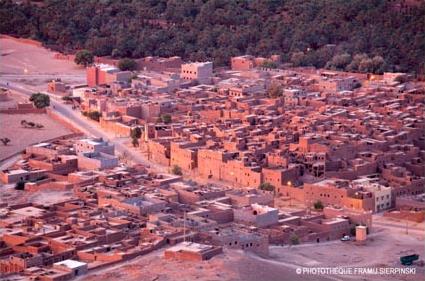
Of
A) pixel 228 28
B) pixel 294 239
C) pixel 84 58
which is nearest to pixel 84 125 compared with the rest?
pixel 84 58

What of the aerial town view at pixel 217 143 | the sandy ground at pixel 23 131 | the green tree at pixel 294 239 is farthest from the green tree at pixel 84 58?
the green tree at pixel 294 239

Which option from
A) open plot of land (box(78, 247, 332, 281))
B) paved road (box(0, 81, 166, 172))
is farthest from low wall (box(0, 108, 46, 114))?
open plot of land (box(78, 247, 332, 281))

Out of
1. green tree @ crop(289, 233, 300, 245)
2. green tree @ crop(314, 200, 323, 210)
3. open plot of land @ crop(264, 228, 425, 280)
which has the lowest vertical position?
open plot of land @ crop(264, 228, 425, 280)

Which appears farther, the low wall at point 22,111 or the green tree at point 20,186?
the low wall at point 22,111

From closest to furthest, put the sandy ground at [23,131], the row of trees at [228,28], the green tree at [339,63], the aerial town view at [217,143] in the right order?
the aerial town view at [217,143] < the sandy ground at [23,131] < the green tree at [339,63] < the row of trees at [228,28]

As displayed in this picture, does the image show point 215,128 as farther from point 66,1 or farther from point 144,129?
point 66,1

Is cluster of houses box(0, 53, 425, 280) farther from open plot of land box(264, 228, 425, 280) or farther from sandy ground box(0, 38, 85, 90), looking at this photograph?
sandy ground box(0, 38, 85, 90)

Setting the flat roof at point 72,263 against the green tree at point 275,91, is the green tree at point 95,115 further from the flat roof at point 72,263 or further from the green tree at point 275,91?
the flat roof at point 72,263
